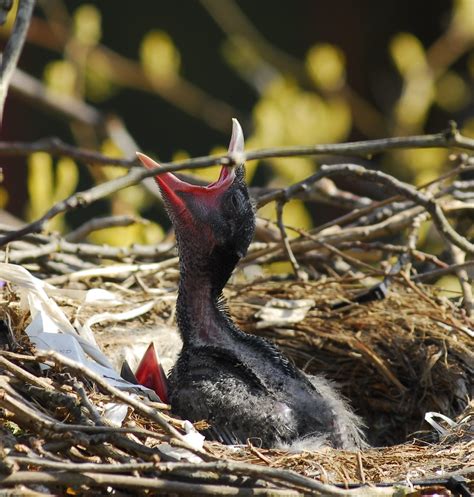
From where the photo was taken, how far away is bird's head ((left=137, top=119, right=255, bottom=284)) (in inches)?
99.6

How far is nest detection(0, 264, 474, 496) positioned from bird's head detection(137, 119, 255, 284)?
321mm

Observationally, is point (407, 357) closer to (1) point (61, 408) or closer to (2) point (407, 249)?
(2) point (407, 249)

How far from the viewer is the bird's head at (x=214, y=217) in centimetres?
253

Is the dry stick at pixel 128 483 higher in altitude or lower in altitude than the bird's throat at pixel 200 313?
lower

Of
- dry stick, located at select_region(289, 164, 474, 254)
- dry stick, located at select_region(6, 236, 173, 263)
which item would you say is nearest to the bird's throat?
dry stick, located at select_region(289, 164, 474, 254)

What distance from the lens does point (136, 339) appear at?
2.73 meters

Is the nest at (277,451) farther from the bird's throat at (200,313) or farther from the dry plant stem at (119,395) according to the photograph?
the bird's throat at (200,313)

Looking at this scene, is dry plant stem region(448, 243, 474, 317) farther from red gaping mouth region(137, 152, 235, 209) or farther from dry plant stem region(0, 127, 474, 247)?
dry plant stem region(0, 127, 474, 247)

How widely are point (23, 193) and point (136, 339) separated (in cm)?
303

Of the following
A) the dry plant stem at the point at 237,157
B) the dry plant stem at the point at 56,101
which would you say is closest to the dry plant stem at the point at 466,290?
the dry plant stem at the point at 237,157

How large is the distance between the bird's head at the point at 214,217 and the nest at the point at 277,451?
1.05ft

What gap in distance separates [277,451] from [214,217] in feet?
2.21

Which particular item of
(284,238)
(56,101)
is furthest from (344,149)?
(56,101)

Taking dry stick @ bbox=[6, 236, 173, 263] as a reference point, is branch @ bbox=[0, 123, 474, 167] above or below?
above
